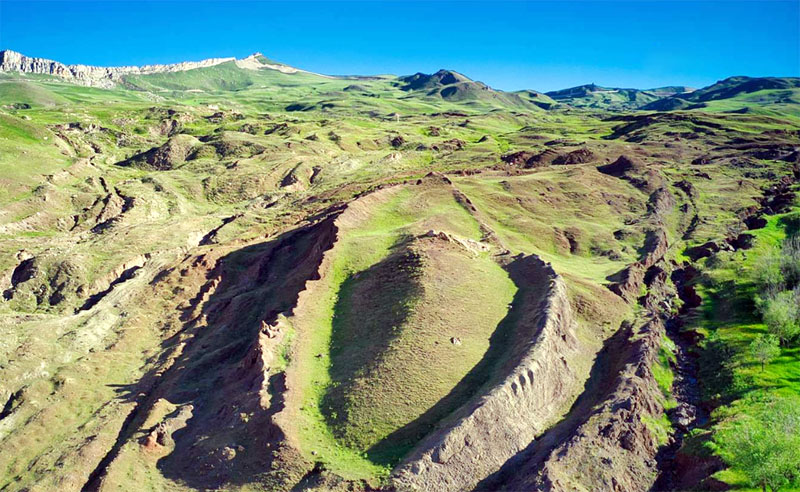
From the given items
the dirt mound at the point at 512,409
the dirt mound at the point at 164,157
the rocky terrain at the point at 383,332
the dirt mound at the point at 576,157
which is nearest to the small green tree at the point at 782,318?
the rocky terrain at the point at 383,332

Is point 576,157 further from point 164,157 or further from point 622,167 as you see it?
point 164,157

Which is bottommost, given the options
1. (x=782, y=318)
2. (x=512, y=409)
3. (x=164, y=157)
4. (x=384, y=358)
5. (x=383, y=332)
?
(x=512, y=409)

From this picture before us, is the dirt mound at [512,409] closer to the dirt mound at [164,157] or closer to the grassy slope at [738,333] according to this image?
the grassy slope at [738,333]

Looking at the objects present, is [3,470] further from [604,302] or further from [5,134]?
[5,134]

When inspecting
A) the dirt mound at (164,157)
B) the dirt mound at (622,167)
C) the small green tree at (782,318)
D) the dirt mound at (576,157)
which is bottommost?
the small green tree at (782,318)

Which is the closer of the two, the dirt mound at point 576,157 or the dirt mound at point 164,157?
the dirt mound at point 576,157

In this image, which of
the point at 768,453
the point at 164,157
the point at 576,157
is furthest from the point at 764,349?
the point at 164,157

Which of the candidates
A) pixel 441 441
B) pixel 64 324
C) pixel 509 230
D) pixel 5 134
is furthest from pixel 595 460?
pixel 5 134
